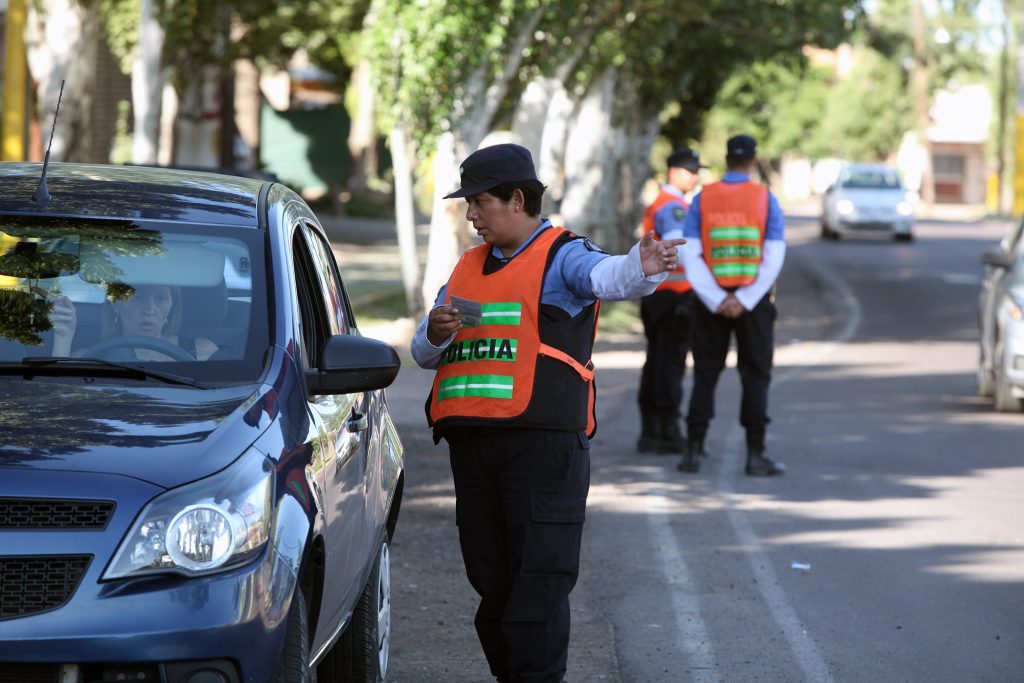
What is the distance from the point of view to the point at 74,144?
21500 mm

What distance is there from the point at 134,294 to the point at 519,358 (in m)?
1.11

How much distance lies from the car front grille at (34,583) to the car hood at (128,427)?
233 mm

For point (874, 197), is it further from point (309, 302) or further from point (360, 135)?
point (309, 302)

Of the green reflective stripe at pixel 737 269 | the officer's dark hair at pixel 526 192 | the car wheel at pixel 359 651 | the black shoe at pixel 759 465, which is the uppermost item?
the officer's dark hair at pixel 526 192

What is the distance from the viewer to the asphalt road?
6438 millimetres

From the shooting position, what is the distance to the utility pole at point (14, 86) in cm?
1357

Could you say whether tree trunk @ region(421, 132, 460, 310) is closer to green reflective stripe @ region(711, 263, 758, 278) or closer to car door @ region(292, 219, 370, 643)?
green reflective stripe @ region(711, 263, 758, 278)

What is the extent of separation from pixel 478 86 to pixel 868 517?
9796 mm

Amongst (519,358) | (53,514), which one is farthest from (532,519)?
(53,514)

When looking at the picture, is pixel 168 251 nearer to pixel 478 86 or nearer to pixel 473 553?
pixel 473 553

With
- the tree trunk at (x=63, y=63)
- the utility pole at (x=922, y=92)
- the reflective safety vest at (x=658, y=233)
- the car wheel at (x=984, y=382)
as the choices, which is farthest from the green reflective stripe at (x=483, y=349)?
the utility pole at (x=922, y=92)

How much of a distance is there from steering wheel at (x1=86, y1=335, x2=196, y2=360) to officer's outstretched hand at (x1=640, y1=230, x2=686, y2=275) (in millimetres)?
1277

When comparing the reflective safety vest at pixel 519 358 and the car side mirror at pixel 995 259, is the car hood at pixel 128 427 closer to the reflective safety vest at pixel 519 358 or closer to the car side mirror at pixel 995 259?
the reflective safety vest at pixel 519 358

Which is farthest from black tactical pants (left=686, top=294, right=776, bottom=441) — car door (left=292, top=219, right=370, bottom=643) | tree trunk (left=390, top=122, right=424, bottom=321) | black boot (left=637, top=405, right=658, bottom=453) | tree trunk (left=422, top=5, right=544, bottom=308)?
tree trunk (left=390, top=122, right=424, bottom=321)
